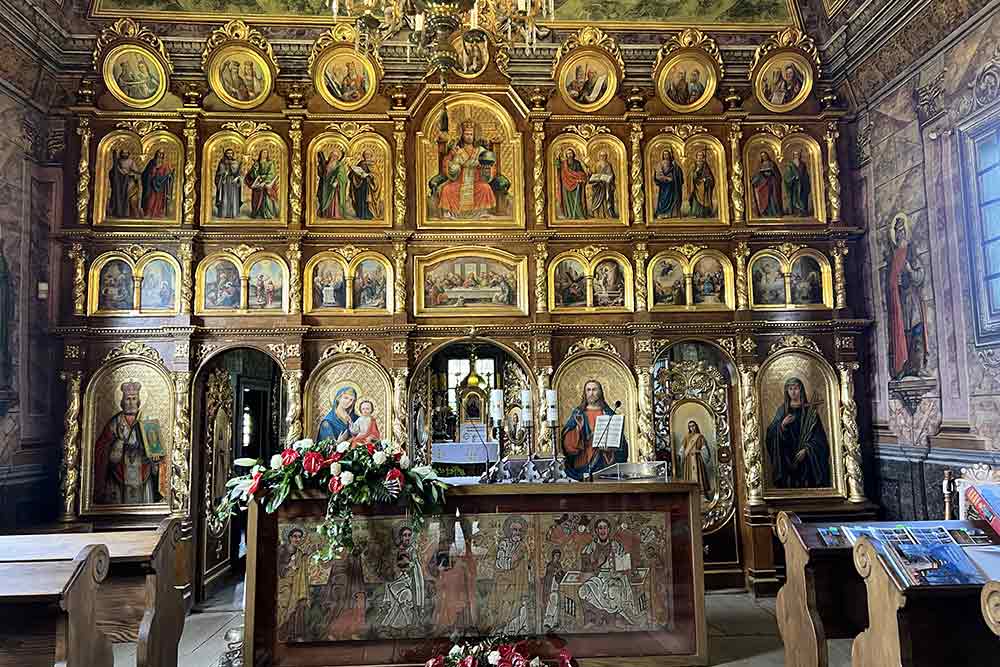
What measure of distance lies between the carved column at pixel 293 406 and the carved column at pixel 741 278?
18.5 feet

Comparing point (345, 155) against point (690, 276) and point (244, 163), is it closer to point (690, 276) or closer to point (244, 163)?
point (244, 163)

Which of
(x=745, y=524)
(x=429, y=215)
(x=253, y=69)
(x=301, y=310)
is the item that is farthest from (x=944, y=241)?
(x=253, y=69)

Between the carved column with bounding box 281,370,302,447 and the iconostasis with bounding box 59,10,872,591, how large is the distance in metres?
0.03

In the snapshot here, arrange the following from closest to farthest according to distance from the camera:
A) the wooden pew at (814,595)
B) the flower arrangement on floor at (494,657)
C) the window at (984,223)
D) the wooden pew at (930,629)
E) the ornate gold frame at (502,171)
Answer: the wooden pew at (930,629)
the flower arrangement on floor at (494,657)
the wooden pew at (814,595)
the window at (984,223)
the ornate gold frame at (502,171)

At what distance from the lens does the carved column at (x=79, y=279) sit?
27.6ft

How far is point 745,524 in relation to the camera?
8.67 metres

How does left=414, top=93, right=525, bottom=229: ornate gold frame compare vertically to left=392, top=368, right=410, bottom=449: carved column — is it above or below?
above

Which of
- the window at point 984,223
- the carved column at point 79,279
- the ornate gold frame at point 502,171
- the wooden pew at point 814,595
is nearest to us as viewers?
the wooden pew at point 814,595

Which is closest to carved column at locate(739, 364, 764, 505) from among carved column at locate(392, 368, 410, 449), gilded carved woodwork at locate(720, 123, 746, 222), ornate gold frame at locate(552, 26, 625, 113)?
gilded carved woodwork at locate(720, 123, 746, 222)

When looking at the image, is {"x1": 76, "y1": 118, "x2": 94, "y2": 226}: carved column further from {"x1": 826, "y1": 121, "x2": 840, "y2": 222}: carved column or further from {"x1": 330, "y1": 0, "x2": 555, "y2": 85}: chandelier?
{"x1": 826, "y1": 121, "x2": 840, "y2": 222}: carved column

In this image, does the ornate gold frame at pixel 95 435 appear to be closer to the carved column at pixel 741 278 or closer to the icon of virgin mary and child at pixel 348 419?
the icon of virgin mary and child at pixel 348 419

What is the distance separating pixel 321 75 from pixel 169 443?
502 centimetres

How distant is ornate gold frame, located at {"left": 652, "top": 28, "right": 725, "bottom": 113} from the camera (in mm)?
9102

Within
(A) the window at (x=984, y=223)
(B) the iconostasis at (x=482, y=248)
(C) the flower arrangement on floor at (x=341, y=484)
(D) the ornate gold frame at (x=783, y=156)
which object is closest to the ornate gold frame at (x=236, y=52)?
(B) the iconostasis at (x=482, y=248)
